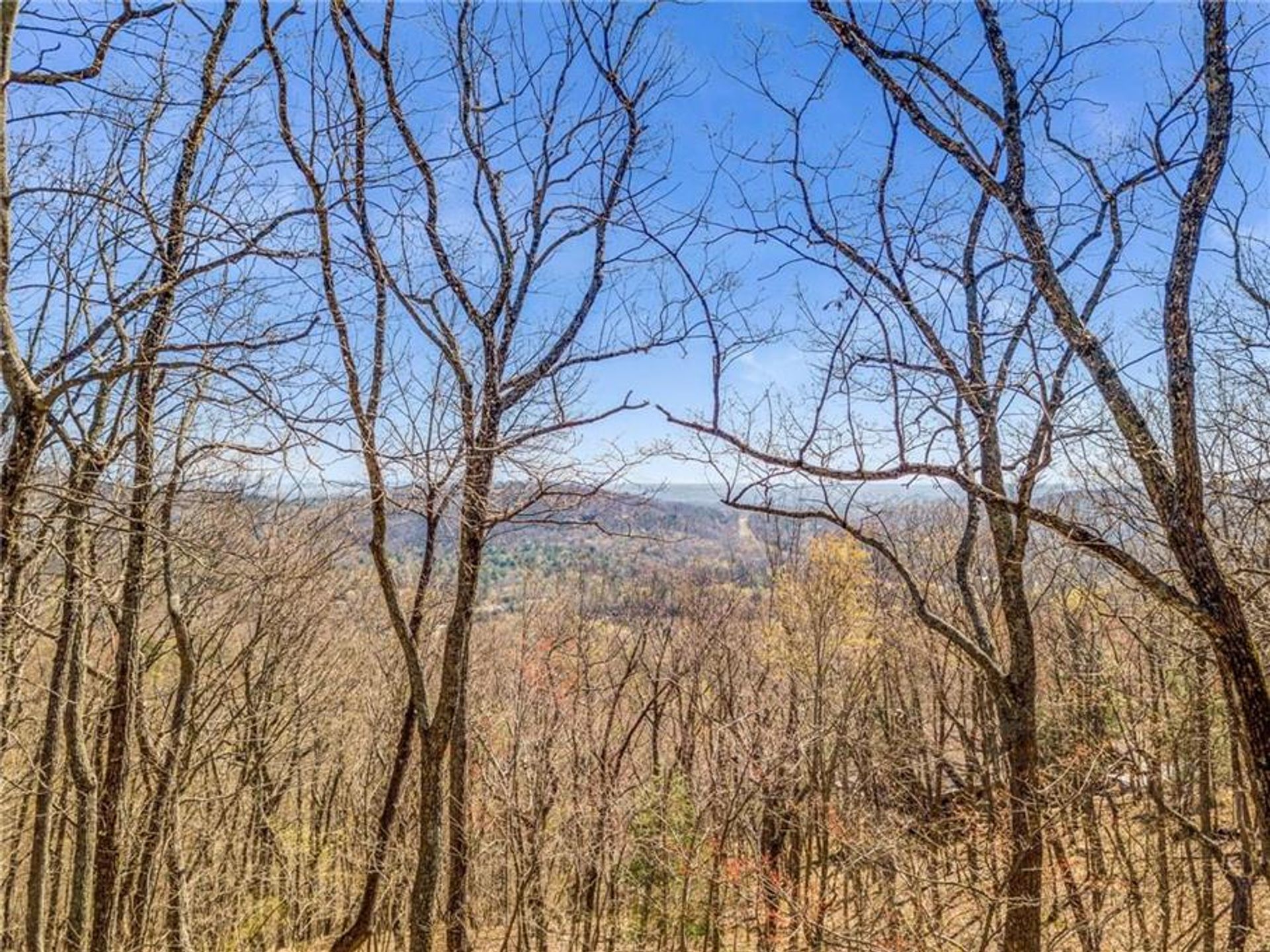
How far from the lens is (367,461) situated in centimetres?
380

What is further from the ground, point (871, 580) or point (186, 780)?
point (871, 580)

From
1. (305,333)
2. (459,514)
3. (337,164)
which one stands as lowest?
(459,514)

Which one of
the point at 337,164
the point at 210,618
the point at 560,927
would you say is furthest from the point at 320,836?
the point at 337,164

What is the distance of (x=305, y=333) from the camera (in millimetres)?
2881

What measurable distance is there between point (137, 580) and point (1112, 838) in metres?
10.4

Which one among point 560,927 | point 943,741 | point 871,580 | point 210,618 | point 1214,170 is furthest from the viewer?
point 871,580

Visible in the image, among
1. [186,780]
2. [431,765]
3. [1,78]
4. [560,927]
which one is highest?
[1,78]

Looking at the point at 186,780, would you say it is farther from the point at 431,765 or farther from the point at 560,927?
the point at 560,927

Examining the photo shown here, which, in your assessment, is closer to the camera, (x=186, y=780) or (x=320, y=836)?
(x=186, y=780)

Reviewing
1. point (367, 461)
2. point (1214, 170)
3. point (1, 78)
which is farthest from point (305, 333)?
point (1214, 170)

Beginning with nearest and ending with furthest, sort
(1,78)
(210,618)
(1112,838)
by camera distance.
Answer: (1,78)
(210,618)
(1112,838)

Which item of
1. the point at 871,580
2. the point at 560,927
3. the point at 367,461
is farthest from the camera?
the point at 871,580

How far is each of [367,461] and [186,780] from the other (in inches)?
219

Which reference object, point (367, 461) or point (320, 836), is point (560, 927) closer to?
point (320, 836)
